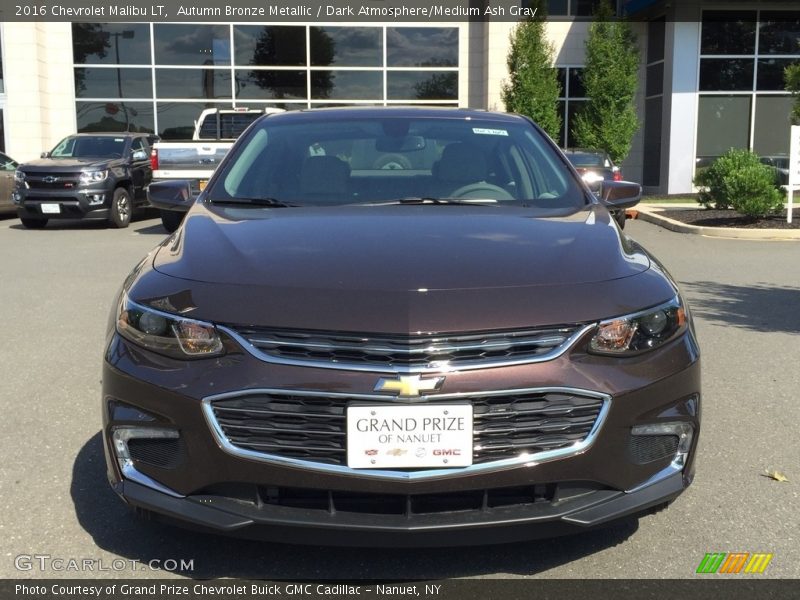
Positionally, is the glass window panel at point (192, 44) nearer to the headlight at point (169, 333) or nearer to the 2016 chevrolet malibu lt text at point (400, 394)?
the 2016 chevrolet malibu lt text at point (400, 394)

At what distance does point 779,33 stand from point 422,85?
10.0m

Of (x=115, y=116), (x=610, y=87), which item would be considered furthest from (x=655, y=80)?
(x=115, y=116)

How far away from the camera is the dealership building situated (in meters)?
23.9

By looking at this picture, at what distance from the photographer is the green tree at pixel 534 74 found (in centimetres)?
2498

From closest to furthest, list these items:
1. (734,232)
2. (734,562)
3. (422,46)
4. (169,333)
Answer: (169,333) < (734,562) < (734,232) < (422,46)

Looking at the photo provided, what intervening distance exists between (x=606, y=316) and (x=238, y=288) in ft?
3.82

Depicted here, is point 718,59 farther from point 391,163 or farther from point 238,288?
point 238,288

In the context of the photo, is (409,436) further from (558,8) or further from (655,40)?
(558,8)

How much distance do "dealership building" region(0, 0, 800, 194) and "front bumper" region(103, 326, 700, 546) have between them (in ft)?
75.1

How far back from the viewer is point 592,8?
26406mm

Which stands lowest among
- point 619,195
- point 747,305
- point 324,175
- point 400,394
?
point 747,305

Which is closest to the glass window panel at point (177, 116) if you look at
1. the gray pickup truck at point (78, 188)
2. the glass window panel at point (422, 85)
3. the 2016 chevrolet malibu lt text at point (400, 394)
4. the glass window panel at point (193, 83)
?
the glass window panel at point (193, 83)

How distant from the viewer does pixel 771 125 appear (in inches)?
940

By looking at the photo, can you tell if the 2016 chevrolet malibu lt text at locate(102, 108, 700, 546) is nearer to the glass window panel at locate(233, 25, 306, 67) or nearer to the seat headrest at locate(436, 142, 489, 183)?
the seat headrest at locate(436, 142, 489, 183)
